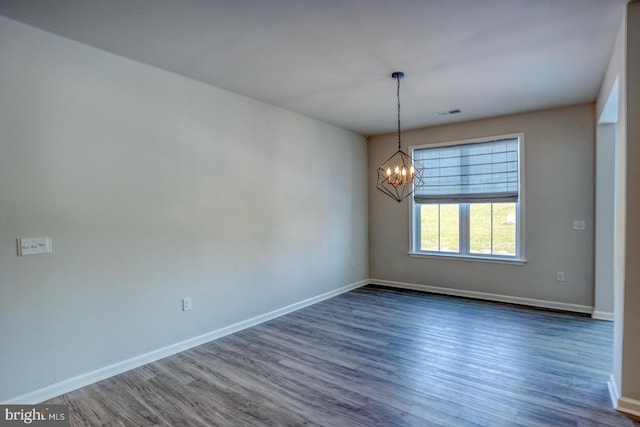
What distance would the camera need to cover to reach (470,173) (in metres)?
5.14

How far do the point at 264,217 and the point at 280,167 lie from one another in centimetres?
70

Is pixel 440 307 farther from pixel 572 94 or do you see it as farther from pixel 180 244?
pixel 180 244

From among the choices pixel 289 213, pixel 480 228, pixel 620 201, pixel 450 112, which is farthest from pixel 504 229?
pixel 289 213

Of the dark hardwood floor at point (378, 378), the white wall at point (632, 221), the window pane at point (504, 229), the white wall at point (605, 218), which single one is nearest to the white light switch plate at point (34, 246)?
the dark hardwood floor at point (378, 378)

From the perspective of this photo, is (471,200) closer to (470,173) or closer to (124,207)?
(470,173)

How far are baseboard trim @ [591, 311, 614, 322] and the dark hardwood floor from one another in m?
0.19

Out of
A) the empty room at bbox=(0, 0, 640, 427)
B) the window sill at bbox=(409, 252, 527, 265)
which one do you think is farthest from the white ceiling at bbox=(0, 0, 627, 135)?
the window sill at bbox=(409, 252, 527, 265)

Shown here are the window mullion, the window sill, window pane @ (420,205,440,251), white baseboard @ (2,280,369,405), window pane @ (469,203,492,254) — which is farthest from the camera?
window pane @ (420,205,440,251)

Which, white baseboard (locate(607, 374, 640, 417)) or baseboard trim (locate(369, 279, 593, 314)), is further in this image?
baseboard trim (locate(369, 279, 593, 314))

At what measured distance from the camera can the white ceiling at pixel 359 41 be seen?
2213 mm

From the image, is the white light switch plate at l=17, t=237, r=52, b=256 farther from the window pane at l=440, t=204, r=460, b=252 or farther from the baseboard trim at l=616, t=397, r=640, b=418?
the window pane at l=440, t=204, r=460, b=252

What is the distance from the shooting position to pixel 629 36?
2.23 m

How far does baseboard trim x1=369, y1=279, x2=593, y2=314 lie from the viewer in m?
4.37

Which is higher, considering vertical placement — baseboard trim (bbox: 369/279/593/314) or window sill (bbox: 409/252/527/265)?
window sill (bbox: 409/252/527/265)
